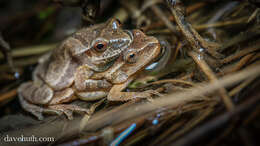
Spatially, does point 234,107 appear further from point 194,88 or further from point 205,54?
point 205,54

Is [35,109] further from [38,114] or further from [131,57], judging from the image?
[131,57]

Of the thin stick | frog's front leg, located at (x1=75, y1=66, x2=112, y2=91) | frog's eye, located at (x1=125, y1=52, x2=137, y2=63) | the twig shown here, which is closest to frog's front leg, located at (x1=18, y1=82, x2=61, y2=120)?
frog's front leg, located at (x1=75, y1=66, x2=112, y2=91)

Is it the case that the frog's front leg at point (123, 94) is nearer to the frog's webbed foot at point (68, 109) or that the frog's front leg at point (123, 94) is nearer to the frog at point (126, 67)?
the frog at point (126, 67)

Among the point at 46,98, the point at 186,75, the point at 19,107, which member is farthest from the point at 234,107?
the point at 19,107

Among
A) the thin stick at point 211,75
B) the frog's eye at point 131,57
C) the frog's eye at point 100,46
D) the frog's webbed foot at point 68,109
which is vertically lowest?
the thin stick at point 211,75

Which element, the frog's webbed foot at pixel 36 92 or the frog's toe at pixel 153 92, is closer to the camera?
the frog's toe at pixel 153 92

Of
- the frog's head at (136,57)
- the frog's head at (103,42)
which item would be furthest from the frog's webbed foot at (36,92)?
the frog's head at (136,57)

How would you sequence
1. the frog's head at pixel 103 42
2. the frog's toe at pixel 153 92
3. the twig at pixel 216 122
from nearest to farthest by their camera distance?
1. the twig at pixel 216 122
2. the frog's toe at pixel 153 92
3. the frog's head at pixel 103 42
